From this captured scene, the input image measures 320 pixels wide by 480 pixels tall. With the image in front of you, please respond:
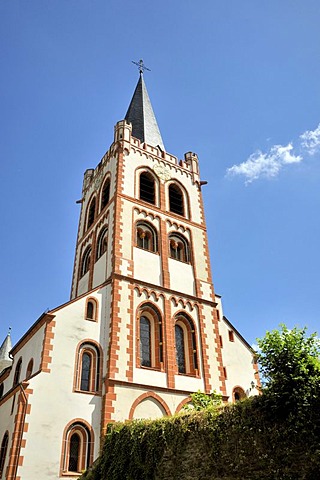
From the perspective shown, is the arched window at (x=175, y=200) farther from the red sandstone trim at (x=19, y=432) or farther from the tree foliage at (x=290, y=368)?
the tree foliage at (x=290, y=368)

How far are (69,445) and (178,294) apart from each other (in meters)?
9.16

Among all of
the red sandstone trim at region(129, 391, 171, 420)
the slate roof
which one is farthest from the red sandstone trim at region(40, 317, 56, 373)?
the slate roof

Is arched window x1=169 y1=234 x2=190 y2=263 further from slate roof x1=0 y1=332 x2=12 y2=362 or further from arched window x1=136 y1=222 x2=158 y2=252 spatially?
slate roof x1=0 y1=332 x2=12 y2=362

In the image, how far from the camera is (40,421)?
15.4m

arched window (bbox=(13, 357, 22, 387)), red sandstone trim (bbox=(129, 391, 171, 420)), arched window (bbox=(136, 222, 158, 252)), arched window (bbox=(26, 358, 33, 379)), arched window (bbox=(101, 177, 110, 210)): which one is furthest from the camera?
arched window (bbox=(101, 177, 110, 210))

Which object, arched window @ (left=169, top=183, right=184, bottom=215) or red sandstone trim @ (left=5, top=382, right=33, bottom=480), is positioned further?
arched window @ (left=169, top=183, right=184, bottom=215)

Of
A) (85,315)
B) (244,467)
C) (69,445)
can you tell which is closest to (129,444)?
(69,445)

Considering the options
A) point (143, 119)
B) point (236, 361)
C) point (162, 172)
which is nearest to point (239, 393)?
point (236, 361)

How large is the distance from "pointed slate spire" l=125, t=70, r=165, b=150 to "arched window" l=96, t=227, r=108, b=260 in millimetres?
8832

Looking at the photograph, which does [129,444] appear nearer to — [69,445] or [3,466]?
[69,445]

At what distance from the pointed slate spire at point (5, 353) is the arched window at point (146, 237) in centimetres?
2135

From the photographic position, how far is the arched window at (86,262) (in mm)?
25625

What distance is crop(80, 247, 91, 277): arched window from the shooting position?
84.1 feet

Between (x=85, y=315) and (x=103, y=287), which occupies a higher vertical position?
(x=103, y=287)
